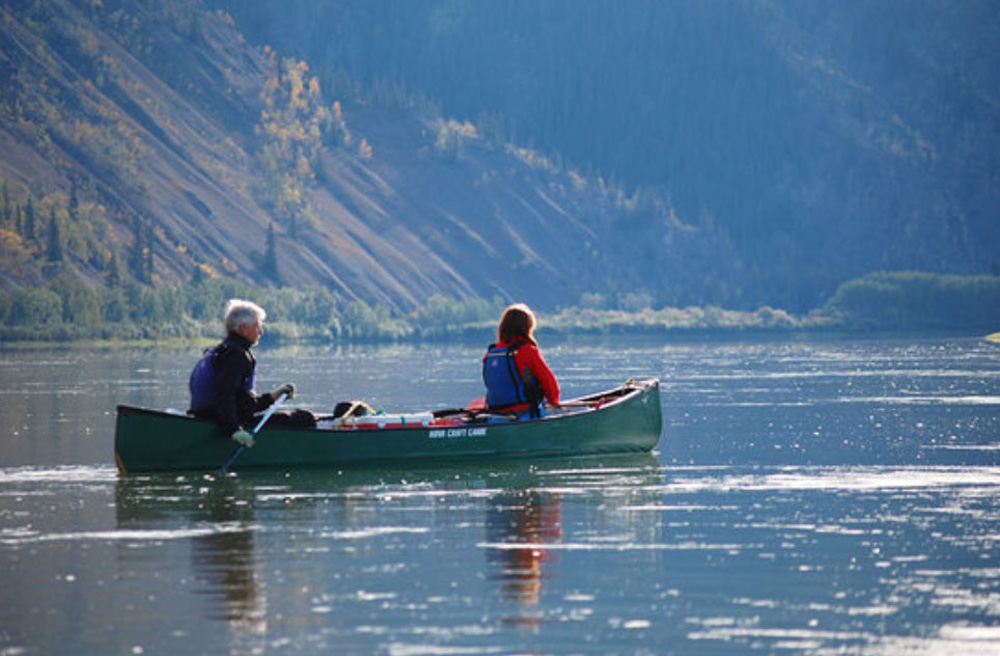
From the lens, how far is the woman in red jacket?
102ft

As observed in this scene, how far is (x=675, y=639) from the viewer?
53.3 ft

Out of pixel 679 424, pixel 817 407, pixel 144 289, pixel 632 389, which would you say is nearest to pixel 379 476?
pixel 632 389

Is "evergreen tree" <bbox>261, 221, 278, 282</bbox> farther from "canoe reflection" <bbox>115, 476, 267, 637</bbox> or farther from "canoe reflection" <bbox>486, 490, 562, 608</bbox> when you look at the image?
"canoe reflection" <bbox>486, 490, 562, 608</bbox>

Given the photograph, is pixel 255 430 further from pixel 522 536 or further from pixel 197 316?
pixel 197 316

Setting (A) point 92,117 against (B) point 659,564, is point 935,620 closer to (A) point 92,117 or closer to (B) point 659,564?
(B) point 659,564

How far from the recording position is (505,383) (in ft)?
104

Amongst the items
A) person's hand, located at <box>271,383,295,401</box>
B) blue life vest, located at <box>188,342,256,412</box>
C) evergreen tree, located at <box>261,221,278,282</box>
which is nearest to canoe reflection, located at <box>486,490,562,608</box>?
person's hand, located at <box>271,383,295,401</box>

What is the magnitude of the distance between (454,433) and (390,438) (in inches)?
40.6

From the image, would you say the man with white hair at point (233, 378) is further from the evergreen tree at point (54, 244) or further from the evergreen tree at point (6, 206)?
the evergreen tree at point (6, 206)

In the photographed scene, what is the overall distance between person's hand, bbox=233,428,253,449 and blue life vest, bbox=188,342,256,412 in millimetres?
583

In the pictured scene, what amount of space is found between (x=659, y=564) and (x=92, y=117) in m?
183

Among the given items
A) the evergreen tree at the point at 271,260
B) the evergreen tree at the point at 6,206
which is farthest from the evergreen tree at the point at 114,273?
the evergreen tree at the point at 271,260

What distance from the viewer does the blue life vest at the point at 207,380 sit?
1125 inches

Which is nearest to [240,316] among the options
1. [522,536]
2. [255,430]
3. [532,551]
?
[255,430]
